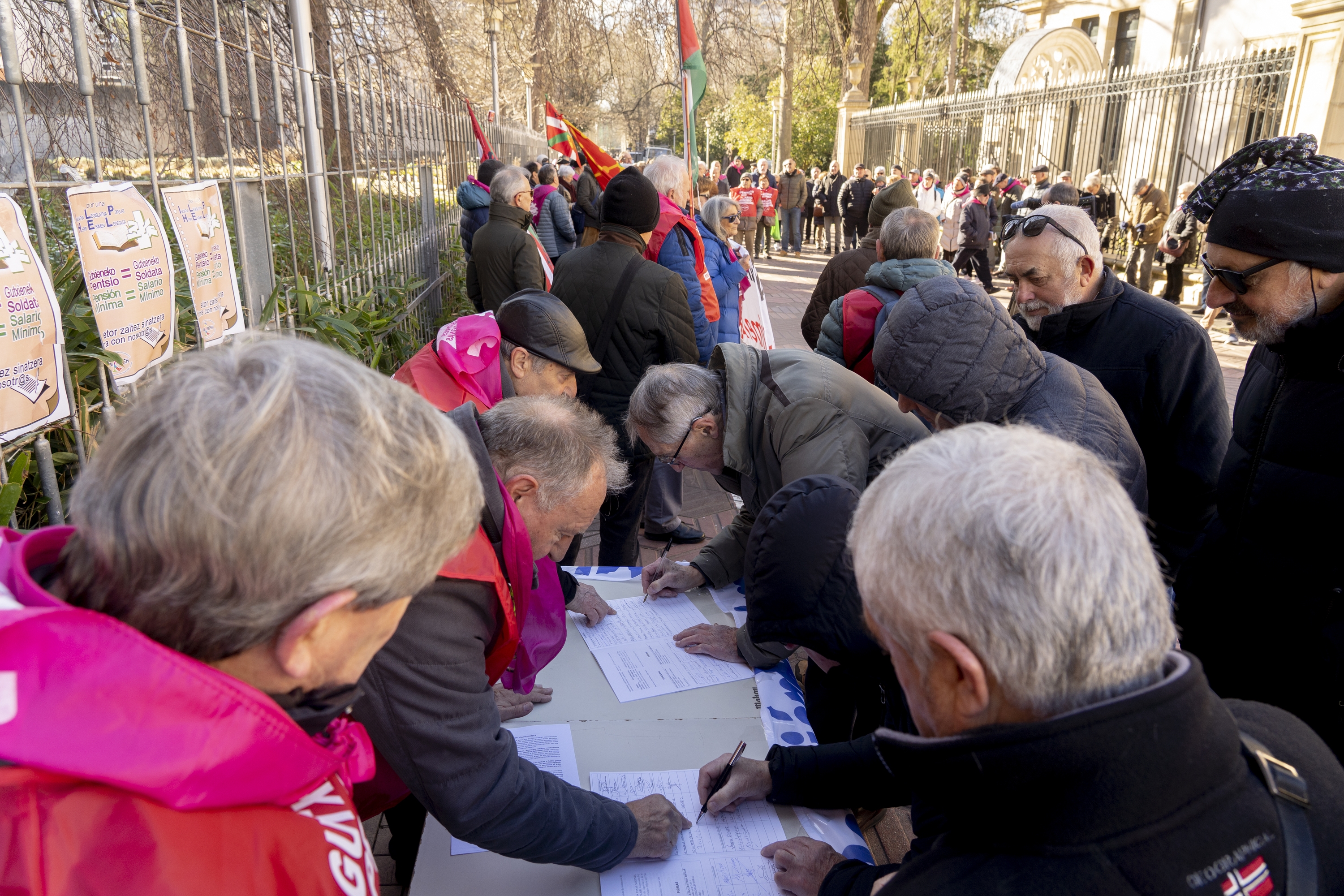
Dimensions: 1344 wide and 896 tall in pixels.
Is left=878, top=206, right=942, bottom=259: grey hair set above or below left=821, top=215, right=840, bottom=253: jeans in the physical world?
above

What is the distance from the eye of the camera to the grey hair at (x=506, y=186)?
5270 mm

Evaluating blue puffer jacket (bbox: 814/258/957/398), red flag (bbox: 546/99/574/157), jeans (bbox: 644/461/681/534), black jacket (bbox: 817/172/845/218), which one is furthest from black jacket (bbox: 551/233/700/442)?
black jacket (bbox: 817/172/845/218)

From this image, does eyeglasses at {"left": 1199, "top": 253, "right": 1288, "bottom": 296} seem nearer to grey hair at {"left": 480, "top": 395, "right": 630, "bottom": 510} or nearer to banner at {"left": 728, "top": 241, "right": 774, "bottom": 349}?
grey hair at {"left": 480, "top": 395, "right": 630, "bottom": 510}

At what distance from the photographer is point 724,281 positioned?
4797 mm

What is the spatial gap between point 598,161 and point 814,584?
16.7 feet

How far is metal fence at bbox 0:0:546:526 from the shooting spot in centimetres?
199

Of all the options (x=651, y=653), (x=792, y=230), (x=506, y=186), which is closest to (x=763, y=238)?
(x=792, y=230)

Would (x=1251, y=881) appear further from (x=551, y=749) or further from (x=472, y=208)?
(x=472, y=208)

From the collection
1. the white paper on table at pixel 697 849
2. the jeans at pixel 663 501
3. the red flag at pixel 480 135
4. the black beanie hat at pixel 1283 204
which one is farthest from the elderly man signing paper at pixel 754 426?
the red flag at pixel 480 135

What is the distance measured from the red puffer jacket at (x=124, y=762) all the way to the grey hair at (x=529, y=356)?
6.50 feet

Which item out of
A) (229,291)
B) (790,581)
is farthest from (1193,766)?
(229,291)

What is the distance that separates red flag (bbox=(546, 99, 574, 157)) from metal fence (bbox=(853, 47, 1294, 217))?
7.53m

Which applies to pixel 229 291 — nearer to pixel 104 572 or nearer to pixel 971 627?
pixel 104 572

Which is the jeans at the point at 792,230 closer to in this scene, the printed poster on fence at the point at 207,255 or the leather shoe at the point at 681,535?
the leather shoe at the point at 681,535
